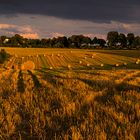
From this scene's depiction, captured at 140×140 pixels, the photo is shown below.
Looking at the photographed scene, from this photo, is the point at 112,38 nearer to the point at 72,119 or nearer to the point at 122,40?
the point at 122,40

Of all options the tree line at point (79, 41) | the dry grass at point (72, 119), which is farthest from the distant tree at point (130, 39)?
the dry grass at point (72, 119)

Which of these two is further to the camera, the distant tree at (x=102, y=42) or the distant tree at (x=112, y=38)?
the distant tree at (x=102, y=42)

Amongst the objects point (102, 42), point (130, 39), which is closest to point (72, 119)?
point (130, 39)

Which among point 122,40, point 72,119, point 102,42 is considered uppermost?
point 72,119

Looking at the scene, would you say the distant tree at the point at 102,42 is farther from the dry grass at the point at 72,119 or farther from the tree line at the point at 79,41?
the dry grass at the point at 72,119

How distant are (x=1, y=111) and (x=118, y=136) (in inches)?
126

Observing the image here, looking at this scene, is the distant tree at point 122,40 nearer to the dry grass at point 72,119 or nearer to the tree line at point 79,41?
the tree line at point 79,41

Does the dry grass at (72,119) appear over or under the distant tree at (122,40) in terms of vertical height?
over

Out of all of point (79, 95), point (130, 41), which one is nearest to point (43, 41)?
point (130, 41)

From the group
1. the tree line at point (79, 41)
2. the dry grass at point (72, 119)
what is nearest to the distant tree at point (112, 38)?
the tree line at point (79, 41)

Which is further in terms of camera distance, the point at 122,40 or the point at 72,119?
the point at 122,40

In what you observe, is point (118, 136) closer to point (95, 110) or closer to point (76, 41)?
point (95, 110)

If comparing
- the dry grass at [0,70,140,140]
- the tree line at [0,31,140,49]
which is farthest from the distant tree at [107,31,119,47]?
the dry grass at [0,70,140,140]

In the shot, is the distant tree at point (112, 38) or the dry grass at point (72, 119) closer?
the dry grass at point (72, 119)
